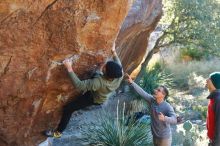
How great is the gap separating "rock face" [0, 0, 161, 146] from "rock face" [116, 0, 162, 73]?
366 centimetres

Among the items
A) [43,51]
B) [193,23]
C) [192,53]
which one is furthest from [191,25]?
[43,51]

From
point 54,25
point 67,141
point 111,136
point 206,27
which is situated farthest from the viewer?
point 206,27

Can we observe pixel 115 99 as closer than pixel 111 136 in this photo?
No

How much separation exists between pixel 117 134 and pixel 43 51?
13.9 ft

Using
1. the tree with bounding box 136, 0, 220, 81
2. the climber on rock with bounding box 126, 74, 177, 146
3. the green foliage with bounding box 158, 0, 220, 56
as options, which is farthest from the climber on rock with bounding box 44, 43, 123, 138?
the green foliage with bounding box 158, 0, 220, 56

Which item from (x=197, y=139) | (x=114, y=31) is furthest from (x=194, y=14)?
(x=114, y=31)

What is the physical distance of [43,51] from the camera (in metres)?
7.25

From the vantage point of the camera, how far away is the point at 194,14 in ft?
67.2

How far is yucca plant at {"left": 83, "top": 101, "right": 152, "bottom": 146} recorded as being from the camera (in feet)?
35.9

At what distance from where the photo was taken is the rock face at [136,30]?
39.5ft

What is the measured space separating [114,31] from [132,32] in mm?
5074

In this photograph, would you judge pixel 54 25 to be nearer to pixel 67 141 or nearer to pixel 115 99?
pixel 67 141

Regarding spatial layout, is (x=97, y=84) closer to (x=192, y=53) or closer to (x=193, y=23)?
(x=193, y=23)

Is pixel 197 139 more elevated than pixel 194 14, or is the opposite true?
pixel 194 14
